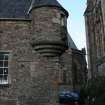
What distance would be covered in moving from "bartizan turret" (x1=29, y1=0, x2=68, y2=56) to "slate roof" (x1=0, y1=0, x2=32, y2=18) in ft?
2.85

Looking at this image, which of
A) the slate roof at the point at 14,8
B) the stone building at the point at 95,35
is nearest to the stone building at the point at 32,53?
the slate roof at the point at 14,8

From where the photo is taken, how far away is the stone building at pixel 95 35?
27969 millimetres

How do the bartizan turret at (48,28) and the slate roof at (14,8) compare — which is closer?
the bartizan turret at (48,28)

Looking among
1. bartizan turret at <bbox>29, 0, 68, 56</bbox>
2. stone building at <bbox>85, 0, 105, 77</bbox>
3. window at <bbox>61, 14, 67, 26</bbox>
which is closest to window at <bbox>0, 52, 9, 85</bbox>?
bartizan turret at <bbox>29, 0, 68, 56</bbox>

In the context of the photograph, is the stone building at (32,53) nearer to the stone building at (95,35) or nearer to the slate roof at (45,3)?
the slate roof at (45,3)

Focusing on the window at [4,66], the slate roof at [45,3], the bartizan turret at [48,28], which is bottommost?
the window at [4,66]

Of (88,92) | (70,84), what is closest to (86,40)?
(70,84)

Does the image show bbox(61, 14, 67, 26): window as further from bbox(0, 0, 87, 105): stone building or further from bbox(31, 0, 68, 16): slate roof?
bbox(31, 0, 68, 16): slate roof

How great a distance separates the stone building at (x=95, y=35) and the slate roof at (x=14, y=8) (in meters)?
10.9

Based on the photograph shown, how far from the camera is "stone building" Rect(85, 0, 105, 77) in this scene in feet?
91.8

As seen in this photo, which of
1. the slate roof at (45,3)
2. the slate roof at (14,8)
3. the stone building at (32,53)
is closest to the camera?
the stone building at (32,53)

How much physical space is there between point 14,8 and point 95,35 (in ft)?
50.3

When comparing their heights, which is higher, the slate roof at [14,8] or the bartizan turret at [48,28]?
the slate roof at [14,8]

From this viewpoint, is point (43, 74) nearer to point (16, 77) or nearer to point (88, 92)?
point (16, 77)
